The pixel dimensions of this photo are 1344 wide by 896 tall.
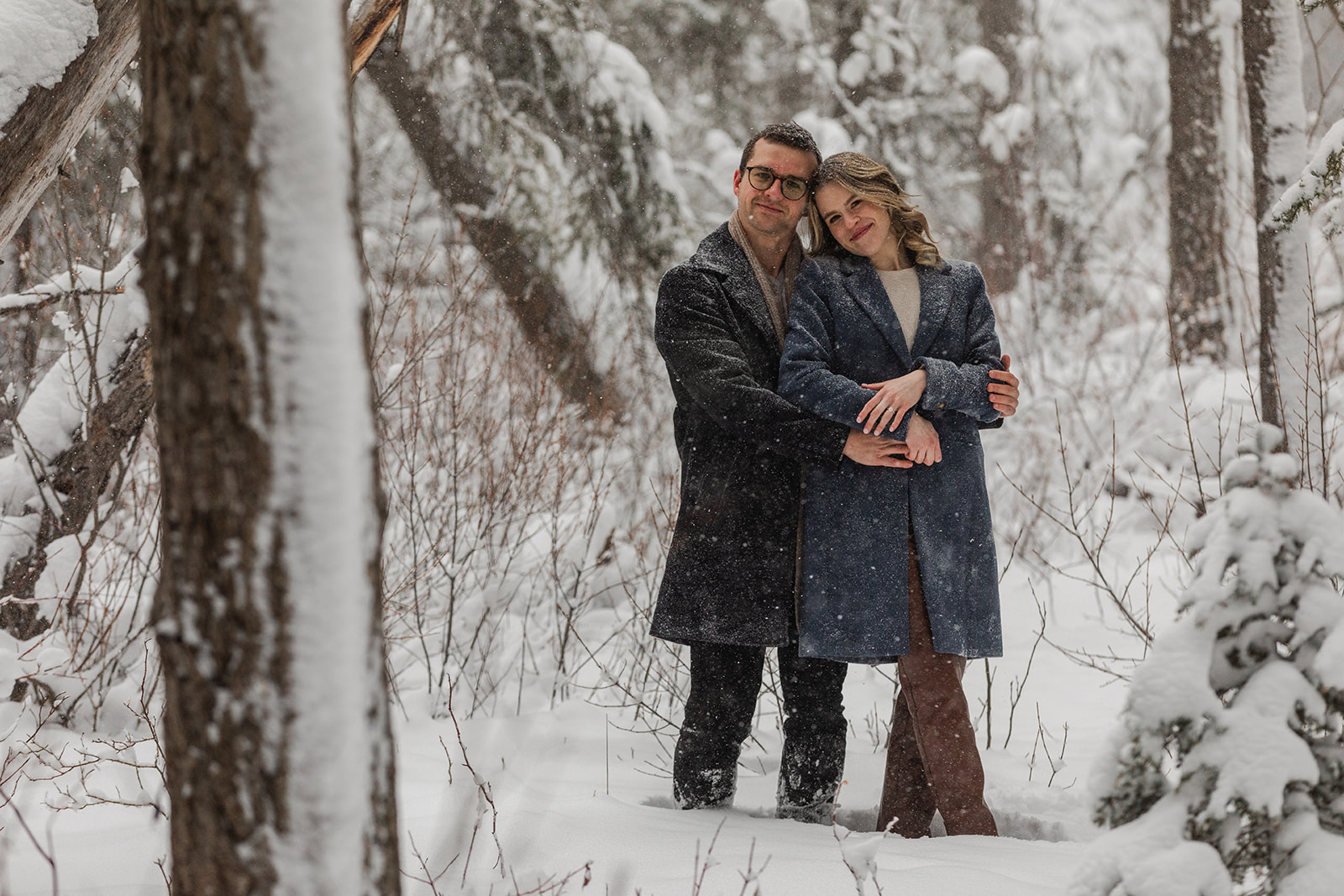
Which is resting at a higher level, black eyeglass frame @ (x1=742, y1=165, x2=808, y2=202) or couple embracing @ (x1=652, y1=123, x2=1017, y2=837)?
black eyeglass frame @ (x1=742, y1=165, x2=808, y2=202)

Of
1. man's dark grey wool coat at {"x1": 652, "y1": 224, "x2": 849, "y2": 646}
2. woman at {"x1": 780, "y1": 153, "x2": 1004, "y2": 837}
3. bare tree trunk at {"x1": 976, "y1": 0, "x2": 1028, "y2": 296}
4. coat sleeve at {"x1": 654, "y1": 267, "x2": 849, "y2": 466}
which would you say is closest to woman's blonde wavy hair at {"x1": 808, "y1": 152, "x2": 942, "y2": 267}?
woman at {"x1": 780, "y1": 153, "x2": 1004, "y2": 837}

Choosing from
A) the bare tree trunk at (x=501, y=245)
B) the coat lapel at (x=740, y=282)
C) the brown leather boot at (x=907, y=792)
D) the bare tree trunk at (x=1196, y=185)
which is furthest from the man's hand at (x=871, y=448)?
the bare tree trunk at (x=1196, y=185)

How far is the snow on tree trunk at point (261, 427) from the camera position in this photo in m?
1.17

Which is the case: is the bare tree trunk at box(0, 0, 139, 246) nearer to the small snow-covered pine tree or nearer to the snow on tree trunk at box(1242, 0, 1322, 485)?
the small snow-covered pine tree

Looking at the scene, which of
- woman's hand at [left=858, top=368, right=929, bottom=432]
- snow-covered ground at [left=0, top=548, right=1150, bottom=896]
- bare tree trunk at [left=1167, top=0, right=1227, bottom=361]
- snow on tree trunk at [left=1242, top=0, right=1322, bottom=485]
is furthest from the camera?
bare tree trunk at [left=1167, top=0, right=1227, bottom=361]

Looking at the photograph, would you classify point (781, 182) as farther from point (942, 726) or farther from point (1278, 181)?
point (1278, 181)

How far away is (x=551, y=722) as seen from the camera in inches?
154

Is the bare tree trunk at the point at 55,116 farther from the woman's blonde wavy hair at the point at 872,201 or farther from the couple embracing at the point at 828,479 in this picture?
the woman's blonde wavy hair at the point at 872,201

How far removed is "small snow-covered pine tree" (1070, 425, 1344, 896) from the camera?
139 cm

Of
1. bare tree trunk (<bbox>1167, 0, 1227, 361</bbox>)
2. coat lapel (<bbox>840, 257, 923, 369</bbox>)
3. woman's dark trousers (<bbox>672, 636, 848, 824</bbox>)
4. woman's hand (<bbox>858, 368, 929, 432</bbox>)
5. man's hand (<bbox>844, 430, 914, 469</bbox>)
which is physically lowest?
woman's dark trousers (<bbox>672, 636, 848, 824</bbox>)

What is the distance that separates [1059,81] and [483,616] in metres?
9.28

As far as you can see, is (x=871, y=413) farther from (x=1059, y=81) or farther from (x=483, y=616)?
(x=1059, y=81)

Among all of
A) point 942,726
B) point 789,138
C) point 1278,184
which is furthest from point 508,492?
point 1278,184

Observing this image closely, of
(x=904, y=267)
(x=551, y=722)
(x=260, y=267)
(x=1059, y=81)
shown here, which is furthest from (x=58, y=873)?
(x=1059, y=81)
